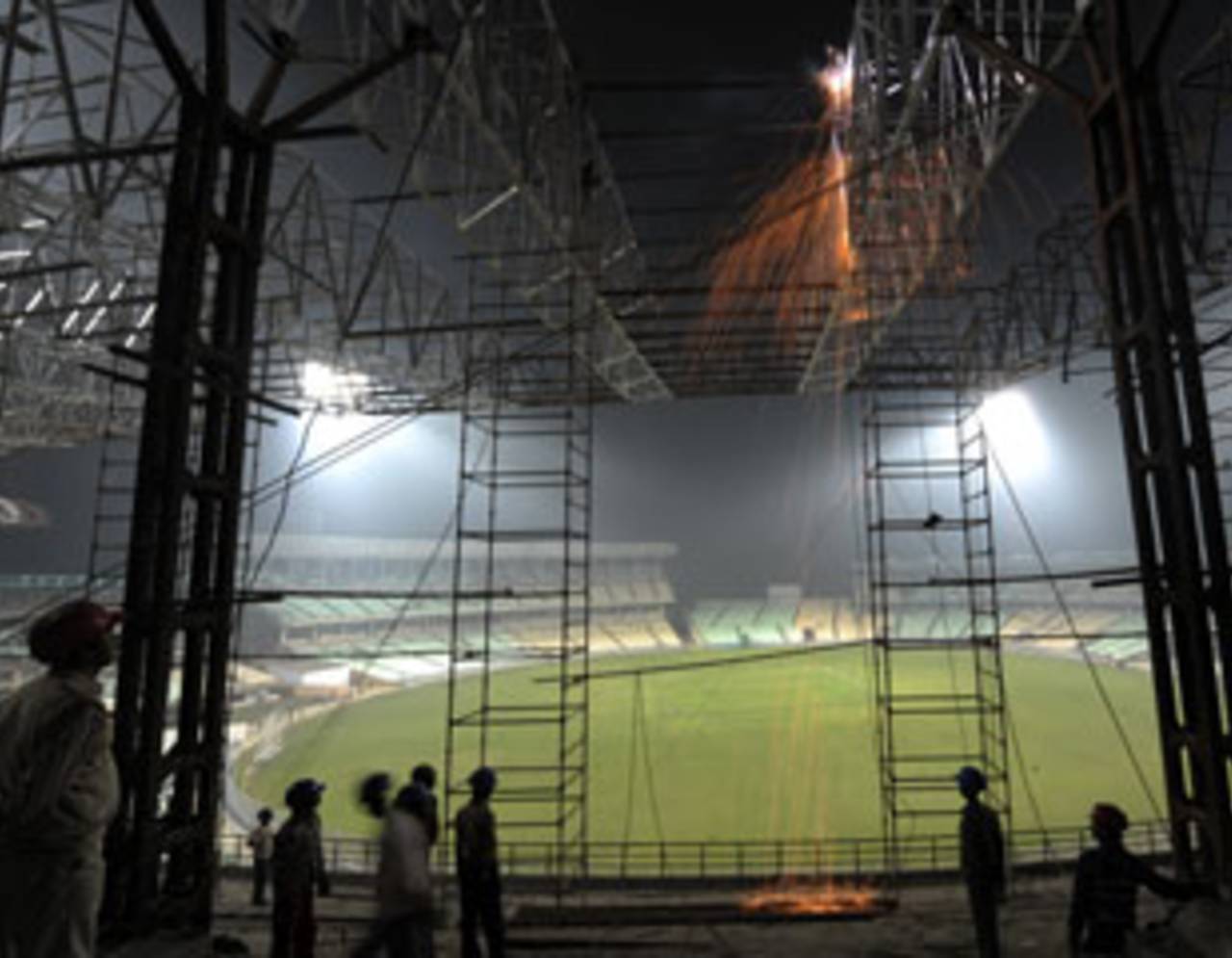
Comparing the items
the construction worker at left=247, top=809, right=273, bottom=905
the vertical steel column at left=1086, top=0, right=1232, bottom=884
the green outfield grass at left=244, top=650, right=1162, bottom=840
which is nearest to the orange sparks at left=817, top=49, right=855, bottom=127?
the vertical steel column at left=1086, top=0, right=1232, bottom=884

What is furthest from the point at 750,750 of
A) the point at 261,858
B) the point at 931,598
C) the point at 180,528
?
the point at 931,598

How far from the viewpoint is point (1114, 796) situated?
687 inches

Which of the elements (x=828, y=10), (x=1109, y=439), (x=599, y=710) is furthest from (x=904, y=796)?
(x=1109, y=439)

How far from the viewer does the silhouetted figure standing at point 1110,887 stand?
15.1ft

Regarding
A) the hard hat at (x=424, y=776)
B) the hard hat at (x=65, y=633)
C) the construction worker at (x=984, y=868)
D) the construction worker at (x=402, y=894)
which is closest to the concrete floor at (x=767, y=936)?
the construction worker at (x=984, y=868)

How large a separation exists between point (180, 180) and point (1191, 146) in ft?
43.6

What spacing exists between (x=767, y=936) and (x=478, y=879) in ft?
7.36

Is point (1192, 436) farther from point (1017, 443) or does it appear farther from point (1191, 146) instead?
point (1017, 443)

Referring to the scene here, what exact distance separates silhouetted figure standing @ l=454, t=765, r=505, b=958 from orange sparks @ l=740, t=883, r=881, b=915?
247 centimetres

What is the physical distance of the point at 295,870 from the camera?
5207 mm

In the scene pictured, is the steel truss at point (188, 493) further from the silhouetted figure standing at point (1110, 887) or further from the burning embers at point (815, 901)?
the silhouetted figure standing at point (1110, 887)

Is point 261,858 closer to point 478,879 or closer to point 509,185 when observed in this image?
point 478,879

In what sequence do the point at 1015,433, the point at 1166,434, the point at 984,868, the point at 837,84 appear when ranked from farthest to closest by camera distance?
1. the point at 1015,433
2. the point at 837,84
3. the point at 1166,434
4. the point at 984,868

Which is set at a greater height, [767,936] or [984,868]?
[984,868]
